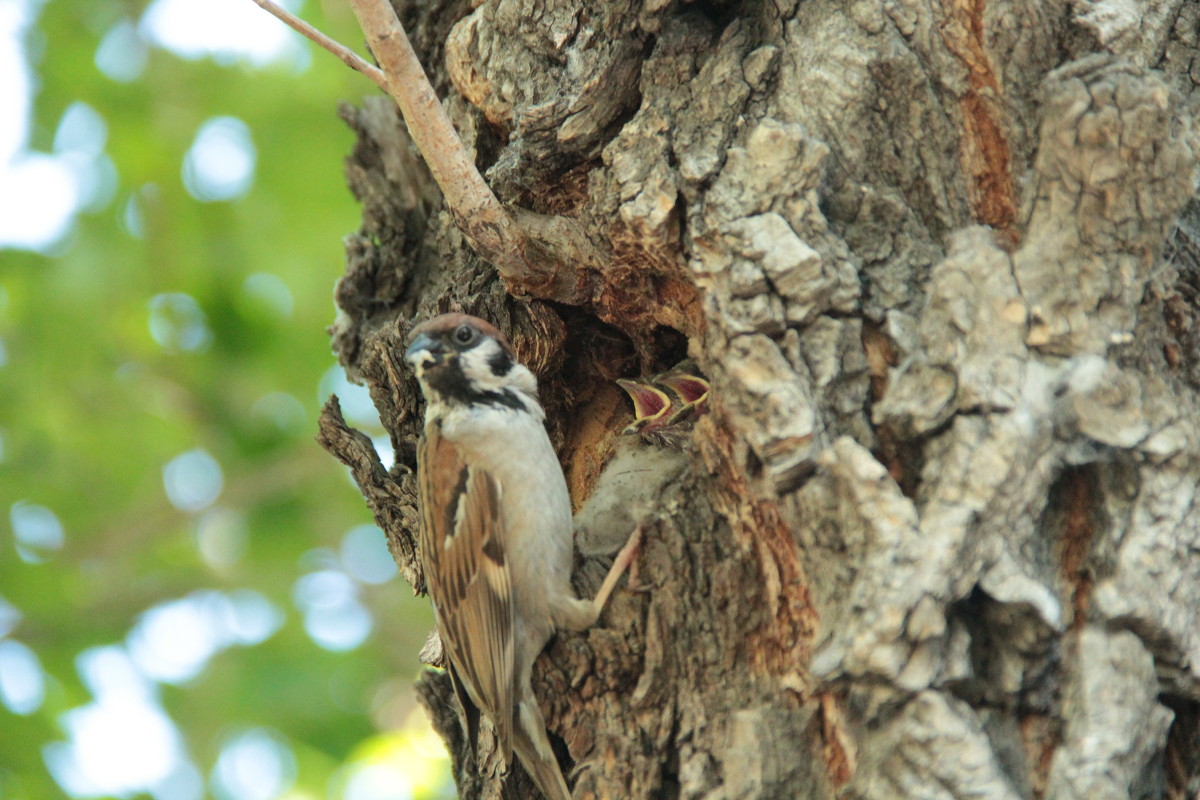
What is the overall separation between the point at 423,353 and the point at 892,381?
146 cm

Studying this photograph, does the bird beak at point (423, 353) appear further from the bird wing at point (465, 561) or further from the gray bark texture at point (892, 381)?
the gray bark texture at point (892, 381)

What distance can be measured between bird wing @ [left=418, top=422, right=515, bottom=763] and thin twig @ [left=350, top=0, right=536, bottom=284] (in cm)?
62

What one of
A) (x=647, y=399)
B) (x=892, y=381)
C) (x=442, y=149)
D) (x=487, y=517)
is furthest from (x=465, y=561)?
(x=892, y=381)

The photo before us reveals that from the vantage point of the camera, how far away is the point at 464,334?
3.27m

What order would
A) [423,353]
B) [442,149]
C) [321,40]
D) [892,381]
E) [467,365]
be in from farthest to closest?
[467,365] < [423,353] < [442,149] < [321,40] < [892,381]

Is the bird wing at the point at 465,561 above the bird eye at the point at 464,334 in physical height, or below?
below

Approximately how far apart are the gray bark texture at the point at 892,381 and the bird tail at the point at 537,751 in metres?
0.05

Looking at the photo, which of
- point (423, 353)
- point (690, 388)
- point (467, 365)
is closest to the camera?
point (423, 353)

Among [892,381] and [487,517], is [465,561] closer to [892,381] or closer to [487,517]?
[487,517]

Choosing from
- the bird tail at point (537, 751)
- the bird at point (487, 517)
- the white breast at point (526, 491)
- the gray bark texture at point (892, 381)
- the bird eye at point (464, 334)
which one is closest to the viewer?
the gray bark texture at point (892, 381)

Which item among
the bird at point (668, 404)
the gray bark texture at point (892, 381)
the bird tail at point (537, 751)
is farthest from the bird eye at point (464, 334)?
the bird tail at point (537, 751)

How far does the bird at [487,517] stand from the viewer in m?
3.01

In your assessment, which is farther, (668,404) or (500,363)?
(668,404)

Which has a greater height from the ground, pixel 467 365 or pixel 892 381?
pixel 892 381
